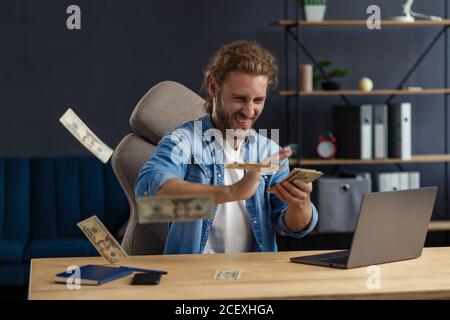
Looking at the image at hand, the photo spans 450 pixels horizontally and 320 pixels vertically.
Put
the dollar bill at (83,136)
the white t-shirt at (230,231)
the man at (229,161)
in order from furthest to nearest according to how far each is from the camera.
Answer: the white t-shirt at (230,231) < the man at (229,161) < the dollar bill at (83,136)

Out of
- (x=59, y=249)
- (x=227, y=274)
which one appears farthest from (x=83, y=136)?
(x=59, y=249)

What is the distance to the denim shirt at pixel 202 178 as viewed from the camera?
2572 millimetres

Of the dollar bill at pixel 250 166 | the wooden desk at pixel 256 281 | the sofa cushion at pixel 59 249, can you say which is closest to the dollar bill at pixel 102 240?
the wooden desk at pixel 256 281

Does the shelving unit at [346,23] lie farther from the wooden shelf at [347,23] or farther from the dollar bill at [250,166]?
the dollar bill at [250,166]

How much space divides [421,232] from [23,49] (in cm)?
368

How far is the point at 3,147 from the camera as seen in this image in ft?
17.5

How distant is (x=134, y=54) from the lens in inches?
214

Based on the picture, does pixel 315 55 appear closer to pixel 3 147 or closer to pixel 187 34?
pixel 187 34

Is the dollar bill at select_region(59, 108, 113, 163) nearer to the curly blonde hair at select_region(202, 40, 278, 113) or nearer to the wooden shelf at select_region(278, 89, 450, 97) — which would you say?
the curly blonde hair at select_region(202, 40, 278, 113)

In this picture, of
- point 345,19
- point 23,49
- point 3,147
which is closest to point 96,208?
point 3,147

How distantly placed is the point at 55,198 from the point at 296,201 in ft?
9.90

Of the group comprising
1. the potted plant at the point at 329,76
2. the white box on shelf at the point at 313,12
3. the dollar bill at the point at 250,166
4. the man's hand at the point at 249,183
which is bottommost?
the man's hand at the point at 249,183
